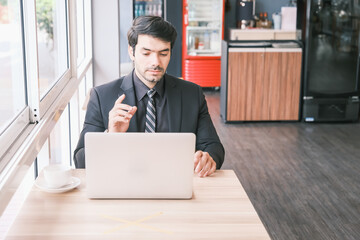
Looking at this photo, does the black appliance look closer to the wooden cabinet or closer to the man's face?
the wooden cabinet

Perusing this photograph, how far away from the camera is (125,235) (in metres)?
1.41

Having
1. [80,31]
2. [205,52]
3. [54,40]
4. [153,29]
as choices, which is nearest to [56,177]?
[153,29]

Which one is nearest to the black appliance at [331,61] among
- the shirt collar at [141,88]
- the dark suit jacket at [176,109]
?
the dark suit jacket at [176,109]

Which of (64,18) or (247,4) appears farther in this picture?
(247,4)

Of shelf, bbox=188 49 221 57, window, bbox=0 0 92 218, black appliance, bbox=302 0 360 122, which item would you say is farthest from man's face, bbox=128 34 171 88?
shelf, bbox=188 49 221 57

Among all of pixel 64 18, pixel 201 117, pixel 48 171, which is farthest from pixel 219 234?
pixel 64 18

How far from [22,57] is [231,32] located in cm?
546

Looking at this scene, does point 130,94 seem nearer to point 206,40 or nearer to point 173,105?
point 173,105

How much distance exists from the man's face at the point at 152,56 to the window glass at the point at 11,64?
0.59m

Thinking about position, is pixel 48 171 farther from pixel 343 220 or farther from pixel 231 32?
pixel 231 32

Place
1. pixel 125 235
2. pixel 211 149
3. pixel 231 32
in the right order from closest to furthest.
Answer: pixel 125 235 < pixel 211 149 < pixel 231 32

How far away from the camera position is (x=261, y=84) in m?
5.80

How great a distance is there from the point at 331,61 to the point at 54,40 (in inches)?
142

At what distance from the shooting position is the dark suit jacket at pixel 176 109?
2213 millimetres
